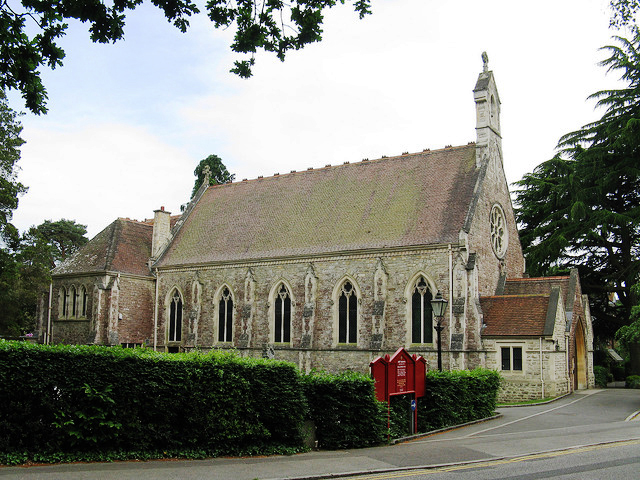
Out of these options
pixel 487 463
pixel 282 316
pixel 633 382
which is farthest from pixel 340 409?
pixel 633 382

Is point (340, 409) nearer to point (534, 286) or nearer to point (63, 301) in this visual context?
point (534, 286)

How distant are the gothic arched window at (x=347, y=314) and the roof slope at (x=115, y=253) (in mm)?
12660

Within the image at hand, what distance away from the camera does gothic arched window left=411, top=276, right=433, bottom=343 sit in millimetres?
27188

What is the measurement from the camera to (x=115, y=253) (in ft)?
114

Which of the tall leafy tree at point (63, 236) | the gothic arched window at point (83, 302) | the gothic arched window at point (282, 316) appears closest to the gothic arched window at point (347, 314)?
the gothic arched window at point (282, 316)

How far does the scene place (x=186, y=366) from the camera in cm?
1234

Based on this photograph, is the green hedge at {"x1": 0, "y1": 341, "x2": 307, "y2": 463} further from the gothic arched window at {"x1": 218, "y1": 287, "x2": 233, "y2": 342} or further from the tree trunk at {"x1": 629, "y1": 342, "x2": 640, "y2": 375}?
the tree trunk at {"x1": 629, "y1": 342, "x2": 640, "y2": 375}

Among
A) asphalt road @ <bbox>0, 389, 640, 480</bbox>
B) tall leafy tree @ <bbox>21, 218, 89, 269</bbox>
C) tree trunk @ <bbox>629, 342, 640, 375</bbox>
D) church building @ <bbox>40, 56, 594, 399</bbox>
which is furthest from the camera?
tall leafy tree @ <bbox>21, 218, 89, 269</bbox>

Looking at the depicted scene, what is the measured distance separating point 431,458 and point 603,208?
31.4 metres

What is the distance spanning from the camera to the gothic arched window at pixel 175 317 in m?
34.8

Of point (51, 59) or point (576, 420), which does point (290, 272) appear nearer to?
point (576, 420)

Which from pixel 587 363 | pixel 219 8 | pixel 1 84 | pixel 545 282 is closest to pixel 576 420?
pixel 545 282

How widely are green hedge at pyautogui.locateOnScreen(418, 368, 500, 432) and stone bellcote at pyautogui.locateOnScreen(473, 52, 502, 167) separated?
1336 cm

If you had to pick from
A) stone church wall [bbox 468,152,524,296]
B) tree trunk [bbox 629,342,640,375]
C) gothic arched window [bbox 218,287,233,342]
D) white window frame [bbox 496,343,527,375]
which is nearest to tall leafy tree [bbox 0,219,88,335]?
gothic arched window [bbox 218,287,233,342]
